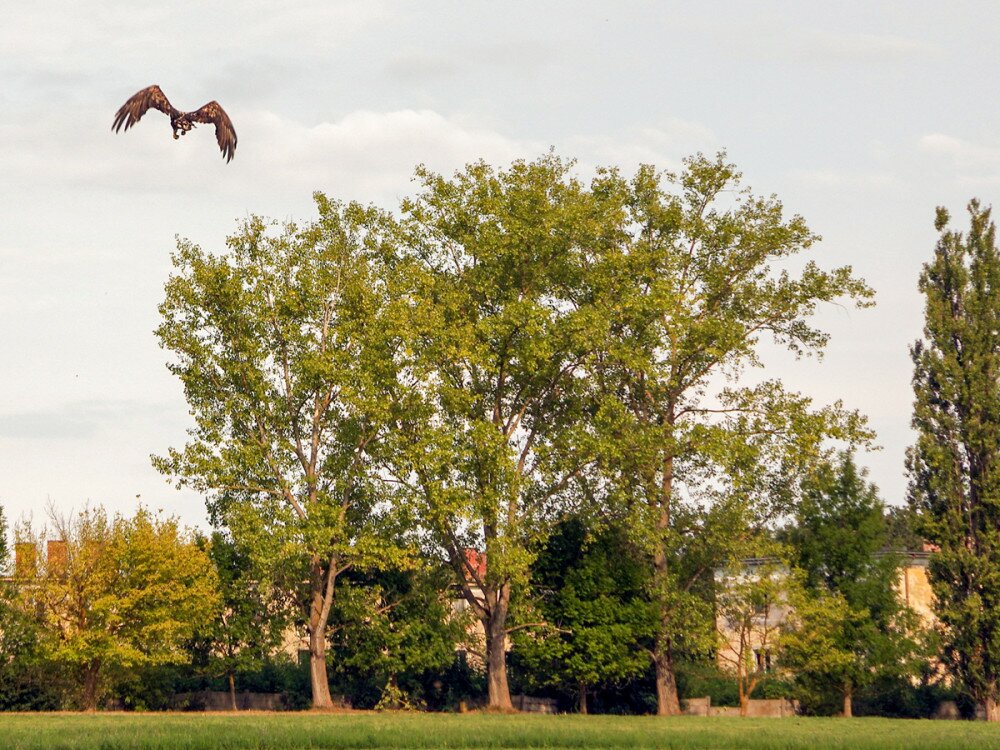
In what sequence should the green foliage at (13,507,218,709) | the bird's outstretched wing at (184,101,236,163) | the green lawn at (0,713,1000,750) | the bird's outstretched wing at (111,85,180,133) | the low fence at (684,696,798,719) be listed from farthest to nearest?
1. the low fence at (684,696,798,719)
2. the green foliage at (13,507,218,709)
3. the bird's outstretched wing at (184,101,236,163)
4. the bird's outstretched wing at (111,85,180,133)
5. the green lawn at (0,713,1000,750)

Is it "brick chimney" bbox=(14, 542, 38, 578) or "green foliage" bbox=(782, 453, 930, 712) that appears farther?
"green foliage" bbox=(782, 453, 930, 712)

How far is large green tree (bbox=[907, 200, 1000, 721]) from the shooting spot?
54.5 metres

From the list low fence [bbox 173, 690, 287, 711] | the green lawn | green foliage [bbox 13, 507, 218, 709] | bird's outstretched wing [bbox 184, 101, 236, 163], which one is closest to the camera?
the green lawn

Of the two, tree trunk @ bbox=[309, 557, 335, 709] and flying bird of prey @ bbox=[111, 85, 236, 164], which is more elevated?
flying bird of prey @ bbox=[111, 85, 236, 164]

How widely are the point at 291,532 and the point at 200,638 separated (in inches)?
324

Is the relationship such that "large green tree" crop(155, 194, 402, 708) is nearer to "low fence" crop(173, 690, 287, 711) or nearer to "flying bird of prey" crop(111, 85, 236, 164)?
"low fence" crop(173, 690, 287, 711)

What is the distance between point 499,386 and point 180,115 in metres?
23.2

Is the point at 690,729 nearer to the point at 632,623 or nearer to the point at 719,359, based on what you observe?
the point at 632,623

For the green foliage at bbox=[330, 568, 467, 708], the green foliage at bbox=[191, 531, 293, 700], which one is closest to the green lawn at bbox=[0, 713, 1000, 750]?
the green foliage at bbox=[191, 531, 293, 700]

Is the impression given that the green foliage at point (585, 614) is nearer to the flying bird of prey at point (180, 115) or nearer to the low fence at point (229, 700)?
the low fence at point (229, 700)

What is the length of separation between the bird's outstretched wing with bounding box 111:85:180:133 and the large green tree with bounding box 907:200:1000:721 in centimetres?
3575

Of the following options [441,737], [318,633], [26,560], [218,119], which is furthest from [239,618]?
[218,119]

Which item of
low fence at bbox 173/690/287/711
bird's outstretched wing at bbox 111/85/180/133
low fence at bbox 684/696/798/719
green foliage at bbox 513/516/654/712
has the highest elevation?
bird's outstretched wing at bbox 111/85/180/133

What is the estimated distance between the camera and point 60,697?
2098 inches
